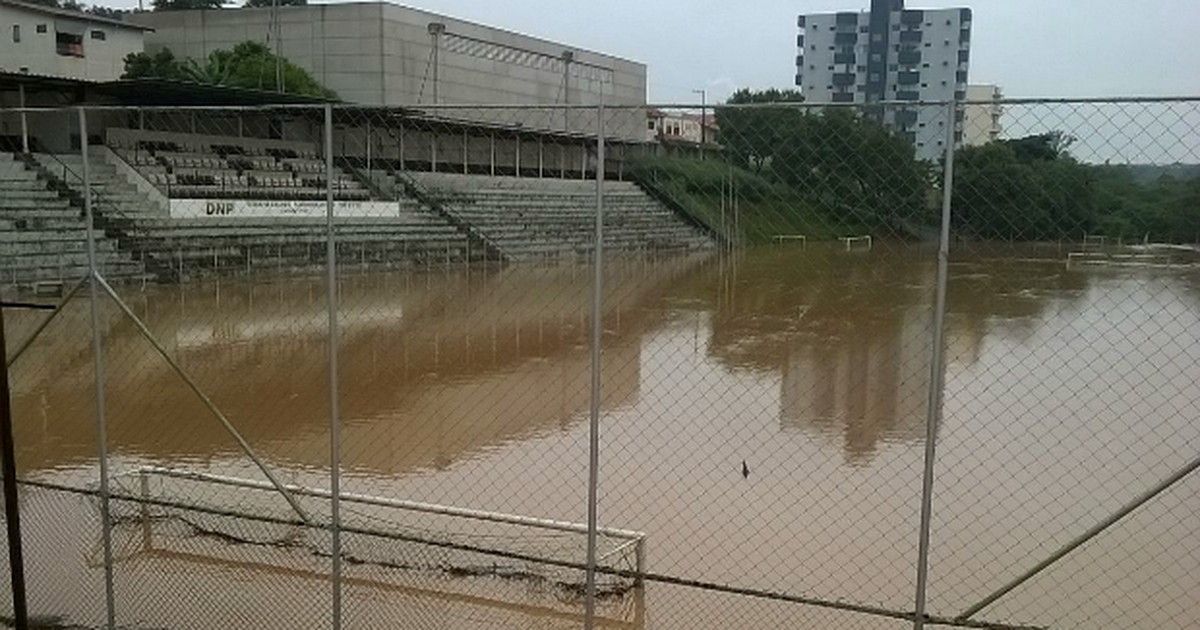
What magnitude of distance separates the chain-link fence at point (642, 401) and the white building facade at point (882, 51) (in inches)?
2861

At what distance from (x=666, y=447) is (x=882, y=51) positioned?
104 meters

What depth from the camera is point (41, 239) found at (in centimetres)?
1969

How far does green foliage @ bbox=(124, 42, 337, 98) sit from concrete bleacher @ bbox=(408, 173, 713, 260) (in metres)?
30.7

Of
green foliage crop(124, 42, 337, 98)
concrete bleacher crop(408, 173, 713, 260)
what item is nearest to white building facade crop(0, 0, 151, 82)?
green foliage crop(124, 42, 337, 98)

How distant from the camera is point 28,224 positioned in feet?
67.9

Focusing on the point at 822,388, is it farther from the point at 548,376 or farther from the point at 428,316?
the point at 428,316

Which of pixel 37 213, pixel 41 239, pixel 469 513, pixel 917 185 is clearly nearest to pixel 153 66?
pixel 37 213

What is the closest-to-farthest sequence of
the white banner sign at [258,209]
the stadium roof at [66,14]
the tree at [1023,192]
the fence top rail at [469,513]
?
the tree at [1023,192]
the fence top rail at [469,513]
the white banner sign at [258,209]
the stadium roof at [66,14]

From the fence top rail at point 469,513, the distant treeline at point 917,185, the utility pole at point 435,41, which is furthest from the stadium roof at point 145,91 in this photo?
the distant treeline at point 917,185

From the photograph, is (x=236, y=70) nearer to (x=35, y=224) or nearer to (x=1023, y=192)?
(x=35, y=224)

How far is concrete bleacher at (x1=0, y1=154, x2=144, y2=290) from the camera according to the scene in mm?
19312

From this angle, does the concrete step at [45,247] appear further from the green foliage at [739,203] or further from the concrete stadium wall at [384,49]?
the concrete stadium wall at [384,49]

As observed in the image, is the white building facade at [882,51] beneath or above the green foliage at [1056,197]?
above

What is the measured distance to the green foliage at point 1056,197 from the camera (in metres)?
3.59
